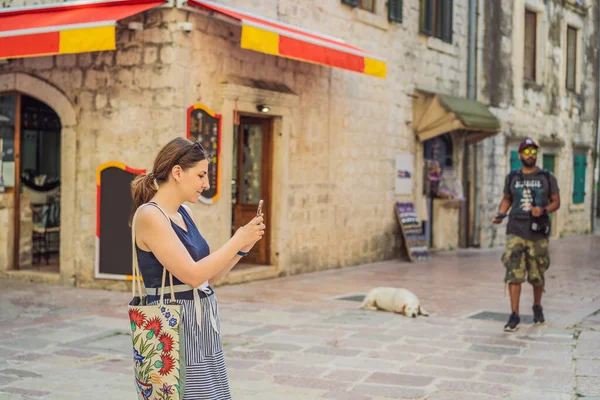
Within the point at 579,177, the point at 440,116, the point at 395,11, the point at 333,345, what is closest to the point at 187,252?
the point at 333,345

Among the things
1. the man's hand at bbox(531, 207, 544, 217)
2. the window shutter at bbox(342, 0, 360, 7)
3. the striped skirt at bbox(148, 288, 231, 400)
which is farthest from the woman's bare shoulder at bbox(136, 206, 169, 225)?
the window shutter at bbox(342, 0, 360, 7)

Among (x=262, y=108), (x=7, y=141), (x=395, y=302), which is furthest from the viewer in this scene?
(x=262, y=108)

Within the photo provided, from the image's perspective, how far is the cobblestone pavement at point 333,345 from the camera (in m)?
5.54

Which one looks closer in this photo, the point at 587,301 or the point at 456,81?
the point at 587,301

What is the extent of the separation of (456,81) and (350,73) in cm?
416

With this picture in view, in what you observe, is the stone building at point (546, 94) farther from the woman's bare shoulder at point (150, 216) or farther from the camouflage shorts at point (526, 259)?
the woman's bare shoulder at point (150, 216)

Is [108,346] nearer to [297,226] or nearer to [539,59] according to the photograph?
[297,226]

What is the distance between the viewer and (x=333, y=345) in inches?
273

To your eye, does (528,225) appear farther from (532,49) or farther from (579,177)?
(579,177)

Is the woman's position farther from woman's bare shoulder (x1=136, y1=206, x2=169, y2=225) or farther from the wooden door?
the wooden door

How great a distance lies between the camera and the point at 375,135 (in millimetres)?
13992

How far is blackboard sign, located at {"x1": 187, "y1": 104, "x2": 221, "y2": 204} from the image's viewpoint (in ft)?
32.8

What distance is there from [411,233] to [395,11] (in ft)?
12.0

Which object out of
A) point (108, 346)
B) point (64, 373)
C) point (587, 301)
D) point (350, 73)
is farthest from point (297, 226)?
point (64, 373)
